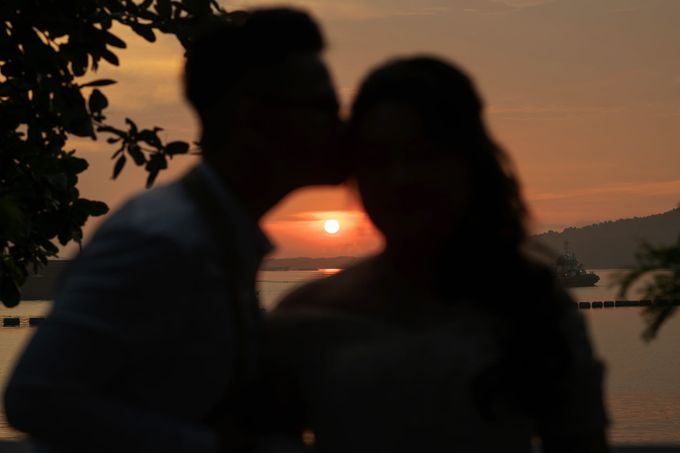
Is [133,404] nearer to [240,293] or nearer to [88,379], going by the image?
[88,379]

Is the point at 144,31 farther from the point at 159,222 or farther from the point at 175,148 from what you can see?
the point at 159,222

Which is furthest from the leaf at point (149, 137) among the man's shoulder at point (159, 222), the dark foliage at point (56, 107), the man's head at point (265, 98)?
the man's shoulder at point (159, 222)

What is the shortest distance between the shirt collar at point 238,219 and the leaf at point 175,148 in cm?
499

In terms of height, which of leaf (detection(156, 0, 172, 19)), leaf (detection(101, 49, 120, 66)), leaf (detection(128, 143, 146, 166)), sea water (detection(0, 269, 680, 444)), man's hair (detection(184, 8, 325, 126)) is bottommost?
sea water (detection(0, 269, 680, 444))

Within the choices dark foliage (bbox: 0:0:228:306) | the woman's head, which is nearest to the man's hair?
the woman's head

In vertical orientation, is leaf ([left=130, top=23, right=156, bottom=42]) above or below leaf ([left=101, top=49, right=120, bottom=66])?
above

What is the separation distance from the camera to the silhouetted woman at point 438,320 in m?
2.81

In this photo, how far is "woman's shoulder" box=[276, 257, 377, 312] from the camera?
3018 millimetres

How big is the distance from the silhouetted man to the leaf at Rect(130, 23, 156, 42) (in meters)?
4.73

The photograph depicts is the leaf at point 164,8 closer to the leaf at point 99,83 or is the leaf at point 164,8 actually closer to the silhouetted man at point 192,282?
the leaf at point 99,83

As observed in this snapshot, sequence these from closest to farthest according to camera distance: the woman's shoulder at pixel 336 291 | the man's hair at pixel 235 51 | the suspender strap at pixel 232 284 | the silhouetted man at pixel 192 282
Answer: the silhouetted man at pixel 192 282 < the suspender strap at pixel 232 284 < the man's hair at pixel 235 51 < the woman's shoulder at pixel 336 291

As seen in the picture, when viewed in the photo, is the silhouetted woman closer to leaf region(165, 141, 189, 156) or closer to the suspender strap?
the suspender strap

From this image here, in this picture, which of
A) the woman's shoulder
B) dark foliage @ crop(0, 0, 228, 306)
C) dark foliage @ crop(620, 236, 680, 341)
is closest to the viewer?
the woman's shoulder

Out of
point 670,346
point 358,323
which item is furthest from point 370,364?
point 670,346
